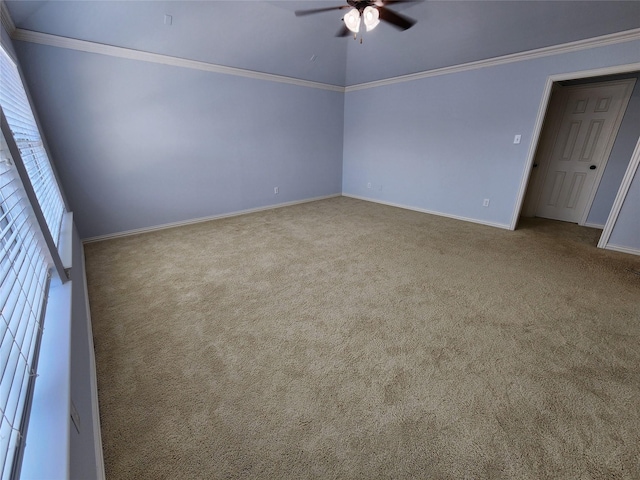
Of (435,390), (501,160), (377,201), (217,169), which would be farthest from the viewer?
(377,201)

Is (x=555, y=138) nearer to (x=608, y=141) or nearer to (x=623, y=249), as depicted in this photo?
(x=608, y=141)

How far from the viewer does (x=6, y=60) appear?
6.46 ft

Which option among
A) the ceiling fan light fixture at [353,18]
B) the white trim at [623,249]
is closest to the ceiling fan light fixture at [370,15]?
the ceiling fan light fixture at [353,18]

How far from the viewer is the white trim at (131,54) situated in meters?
2.71

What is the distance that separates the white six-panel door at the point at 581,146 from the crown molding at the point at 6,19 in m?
6.65

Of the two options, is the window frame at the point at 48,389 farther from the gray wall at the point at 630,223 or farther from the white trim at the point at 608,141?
the white trim at the point at 608,141

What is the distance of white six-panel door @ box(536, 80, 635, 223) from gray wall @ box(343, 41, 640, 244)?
291 mm

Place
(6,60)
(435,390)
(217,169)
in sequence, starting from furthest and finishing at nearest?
1. (217,169)
2. (6,60)
3. (435,390)

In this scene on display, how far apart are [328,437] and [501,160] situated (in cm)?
429

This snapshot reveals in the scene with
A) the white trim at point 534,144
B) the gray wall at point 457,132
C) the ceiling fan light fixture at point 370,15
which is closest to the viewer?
the ceiling fan light fixture at point 370,15

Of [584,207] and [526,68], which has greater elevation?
[526,68]

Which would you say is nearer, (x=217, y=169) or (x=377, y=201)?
(x=217, y=169)

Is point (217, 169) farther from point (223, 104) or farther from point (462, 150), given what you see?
point (462, 150)

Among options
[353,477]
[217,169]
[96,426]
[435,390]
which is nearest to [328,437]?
[353,477]
